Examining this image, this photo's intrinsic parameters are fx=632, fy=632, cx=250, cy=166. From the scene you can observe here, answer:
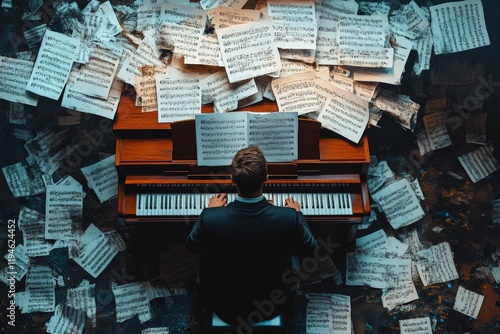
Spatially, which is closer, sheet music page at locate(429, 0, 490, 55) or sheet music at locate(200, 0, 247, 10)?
sheet music at locate(200, 0, 247, 10)

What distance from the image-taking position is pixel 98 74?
13.4 feet

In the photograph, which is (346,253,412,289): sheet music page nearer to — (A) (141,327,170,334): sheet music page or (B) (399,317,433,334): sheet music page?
(B) (399,317,433,334): sheet music page

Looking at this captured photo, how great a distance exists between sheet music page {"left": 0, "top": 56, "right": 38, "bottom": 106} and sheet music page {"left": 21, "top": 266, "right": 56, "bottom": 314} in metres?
1.20

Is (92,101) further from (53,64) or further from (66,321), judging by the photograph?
(66,321)

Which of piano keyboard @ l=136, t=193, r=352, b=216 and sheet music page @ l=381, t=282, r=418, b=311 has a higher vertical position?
piano keyboard @ l=136, t=193, r=352, b=216

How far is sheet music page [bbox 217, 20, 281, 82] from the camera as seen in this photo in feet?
13.1

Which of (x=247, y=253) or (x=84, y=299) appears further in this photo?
(x=84, y=299)

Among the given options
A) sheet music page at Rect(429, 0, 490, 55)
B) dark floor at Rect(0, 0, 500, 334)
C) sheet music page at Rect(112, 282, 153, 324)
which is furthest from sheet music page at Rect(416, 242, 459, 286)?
sheet music page at Rect(112, 282, 153, 324)

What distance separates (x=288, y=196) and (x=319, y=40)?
1053 millimetres

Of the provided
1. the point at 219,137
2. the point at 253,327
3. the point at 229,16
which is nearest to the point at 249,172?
the point at 219,137

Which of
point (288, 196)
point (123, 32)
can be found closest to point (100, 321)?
point (288, 196)

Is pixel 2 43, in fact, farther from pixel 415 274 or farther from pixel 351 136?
pixel 415 274

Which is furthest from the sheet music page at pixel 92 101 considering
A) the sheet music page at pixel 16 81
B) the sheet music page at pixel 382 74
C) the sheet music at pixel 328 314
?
the sheet music at pixel 328 314

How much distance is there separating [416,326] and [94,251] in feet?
7.74
